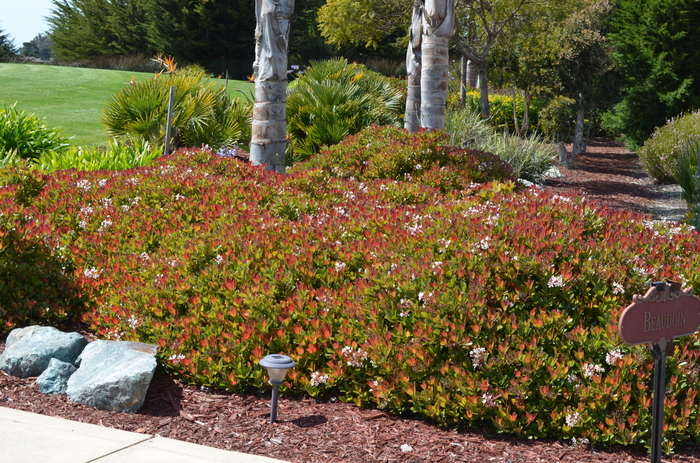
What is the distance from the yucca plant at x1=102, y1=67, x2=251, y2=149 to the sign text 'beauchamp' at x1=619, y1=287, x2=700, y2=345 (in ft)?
36.3

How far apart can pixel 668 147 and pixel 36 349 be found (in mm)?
15580

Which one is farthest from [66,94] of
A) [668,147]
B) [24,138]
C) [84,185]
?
[668,147]

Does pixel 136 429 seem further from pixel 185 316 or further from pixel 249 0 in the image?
pixel 249 0

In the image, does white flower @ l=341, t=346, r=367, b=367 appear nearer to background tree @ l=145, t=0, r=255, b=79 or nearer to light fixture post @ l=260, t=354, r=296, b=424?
light fixture post @ l=260, t=354, r=296, b=424

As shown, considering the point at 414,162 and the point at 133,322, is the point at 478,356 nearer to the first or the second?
the point at 133,322

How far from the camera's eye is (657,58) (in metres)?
20.7

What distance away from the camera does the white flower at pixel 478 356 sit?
4012 mm

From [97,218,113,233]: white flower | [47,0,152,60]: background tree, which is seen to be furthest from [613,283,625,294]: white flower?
[47,0,152,60]: background tree

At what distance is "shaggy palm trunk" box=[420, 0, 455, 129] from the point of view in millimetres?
11119

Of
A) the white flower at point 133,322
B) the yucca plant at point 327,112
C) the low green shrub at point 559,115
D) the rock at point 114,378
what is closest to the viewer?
the rock at point 114,378

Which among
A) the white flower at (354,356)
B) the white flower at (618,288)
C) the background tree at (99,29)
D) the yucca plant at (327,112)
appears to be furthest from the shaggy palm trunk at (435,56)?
the background tree at (99,29)

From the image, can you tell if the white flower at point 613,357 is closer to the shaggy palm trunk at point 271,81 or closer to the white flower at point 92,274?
the white flower at point 92,274

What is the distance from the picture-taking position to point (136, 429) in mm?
3963

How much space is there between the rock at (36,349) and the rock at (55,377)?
0.58ft
